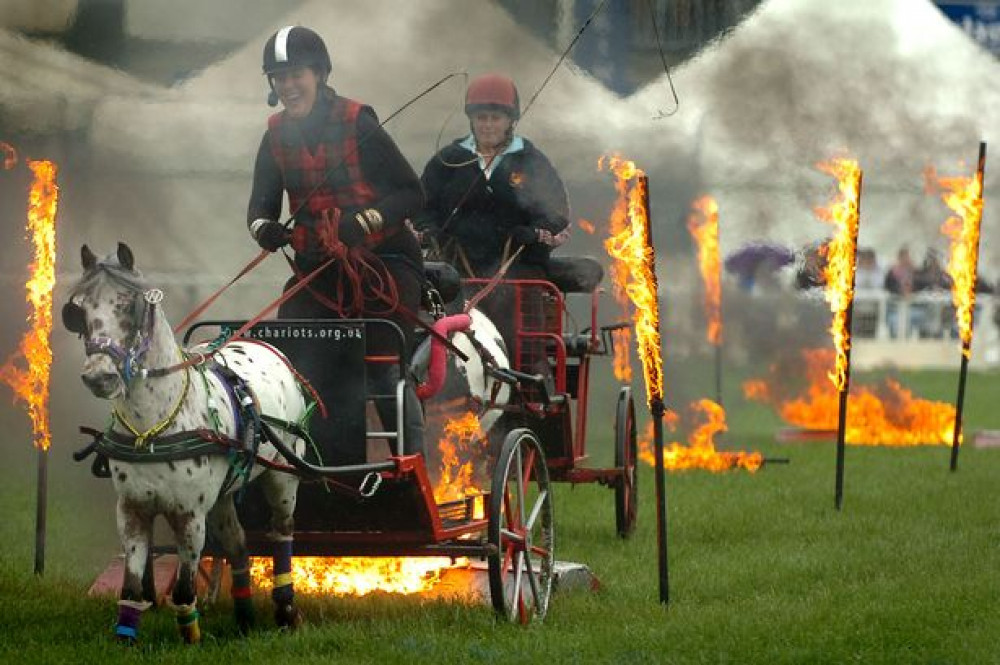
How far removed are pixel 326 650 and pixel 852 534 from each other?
5.30 m

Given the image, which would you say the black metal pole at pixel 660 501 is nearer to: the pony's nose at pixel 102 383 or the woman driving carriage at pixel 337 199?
the woman driving carriage at pixel 337 199

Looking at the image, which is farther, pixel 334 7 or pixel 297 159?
pixel 334 7

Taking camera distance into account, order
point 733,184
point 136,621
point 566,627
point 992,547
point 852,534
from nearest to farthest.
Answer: point 136,621
point 566,627
point 992,547
point 852,534
point 733,184

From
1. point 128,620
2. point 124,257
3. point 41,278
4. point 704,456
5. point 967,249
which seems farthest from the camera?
point 704,456

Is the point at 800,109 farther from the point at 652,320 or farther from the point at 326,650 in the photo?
the point at 326,650

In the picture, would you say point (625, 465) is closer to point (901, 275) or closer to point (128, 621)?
point (128, 621)

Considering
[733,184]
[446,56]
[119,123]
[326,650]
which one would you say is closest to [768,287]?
[733,184]

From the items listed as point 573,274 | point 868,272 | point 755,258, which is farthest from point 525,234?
point 868,272

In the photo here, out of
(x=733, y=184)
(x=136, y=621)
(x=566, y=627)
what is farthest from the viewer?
(x=733, y=184)

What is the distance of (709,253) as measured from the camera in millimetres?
24609

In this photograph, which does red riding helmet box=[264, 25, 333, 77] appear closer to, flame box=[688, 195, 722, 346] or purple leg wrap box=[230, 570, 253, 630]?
purple leg wrap box=[230, 570, 253, 630]

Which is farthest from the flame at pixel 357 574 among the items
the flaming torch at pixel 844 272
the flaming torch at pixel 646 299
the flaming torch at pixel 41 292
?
the flaming torch at pixel 844 272

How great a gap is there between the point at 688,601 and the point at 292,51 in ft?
11.1

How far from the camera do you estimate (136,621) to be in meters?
8.30
